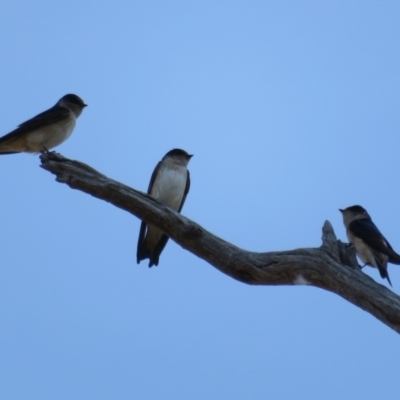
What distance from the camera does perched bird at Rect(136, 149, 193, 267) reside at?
30.8 ft

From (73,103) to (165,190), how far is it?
158 cm

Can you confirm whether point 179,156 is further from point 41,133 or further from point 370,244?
point 370,244

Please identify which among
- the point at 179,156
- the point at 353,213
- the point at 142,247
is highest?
the point at 353,213

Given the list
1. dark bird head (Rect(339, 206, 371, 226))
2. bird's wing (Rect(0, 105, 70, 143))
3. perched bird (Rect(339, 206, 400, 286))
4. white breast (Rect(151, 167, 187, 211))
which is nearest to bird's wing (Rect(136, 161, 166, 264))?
white breast (Rect(151, 167, 187, 211))

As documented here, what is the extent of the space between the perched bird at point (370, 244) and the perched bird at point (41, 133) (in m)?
3.47

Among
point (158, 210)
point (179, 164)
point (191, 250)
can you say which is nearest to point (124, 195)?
point (158, 210)

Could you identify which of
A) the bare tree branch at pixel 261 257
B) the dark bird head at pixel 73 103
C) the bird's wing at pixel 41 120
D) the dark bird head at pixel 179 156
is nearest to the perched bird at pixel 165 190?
the dark bird head at pixel 179 156

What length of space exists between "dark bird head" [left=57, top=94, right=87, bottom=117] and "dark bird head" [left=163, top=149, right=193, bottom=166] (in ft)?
4.77

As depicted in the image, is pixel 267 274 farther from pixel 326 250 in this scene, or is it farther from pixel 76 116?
pixel 76 116

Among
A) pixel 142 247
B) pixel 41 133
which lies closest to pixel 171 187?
pixel 142 247

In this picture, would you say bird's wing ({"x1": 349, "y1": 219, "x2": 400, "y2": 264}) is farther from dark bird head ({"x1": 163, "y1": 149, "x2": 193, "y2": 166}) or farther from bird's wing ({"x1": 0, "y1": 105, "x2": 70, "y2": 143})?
bird's wing ({"x1": 0, "y1": 105, "x2": 70, "y2": 143})

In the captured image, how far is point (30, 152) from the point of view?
8.26 metres

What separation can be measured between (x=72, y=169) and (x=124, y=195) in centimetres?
51

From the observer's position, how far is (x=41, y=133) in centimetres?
822
